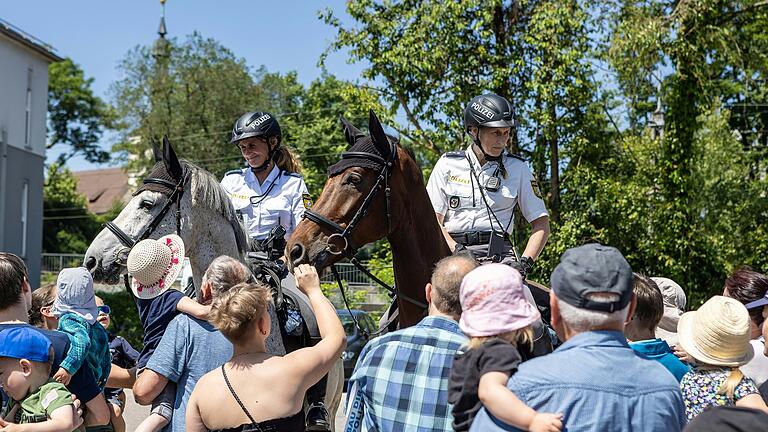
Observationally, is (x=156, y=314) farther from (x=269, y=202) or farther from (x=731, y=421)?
(x=731, y=421)

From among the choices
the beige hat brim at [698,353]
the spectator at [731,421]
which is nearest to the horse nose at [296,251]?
the beige hat brim at [698,353]

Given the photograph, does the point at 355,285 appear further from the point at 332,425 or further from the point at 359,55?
the point at 332,425

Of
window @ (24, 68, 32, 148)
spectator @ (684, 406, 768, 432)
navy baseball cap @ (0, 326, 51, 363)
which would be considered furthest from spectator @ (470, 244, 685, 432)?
window @ (24, 68, 32, 148)

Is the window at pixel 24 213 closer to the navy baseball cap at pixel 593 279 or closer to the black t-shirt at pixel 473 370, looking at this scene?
the black t-shirt at pixel 473 370

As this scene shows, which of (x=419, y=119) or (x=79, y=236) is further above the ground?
(x=419, y=119)

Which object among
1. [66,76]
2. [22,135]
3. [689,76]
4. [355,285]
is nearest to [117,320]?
[355,285]

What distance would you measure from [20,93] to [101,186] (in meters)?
45.4

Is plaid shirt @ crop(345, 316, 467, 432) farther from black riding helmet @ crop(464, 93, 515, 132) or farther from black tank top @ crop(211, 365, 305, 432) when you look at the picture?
black riding helmet @ crop(464, 93, 515, 132)

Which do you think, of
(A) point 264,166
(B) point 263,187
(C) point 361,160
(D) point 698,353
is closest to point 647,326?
(D) point 698,353

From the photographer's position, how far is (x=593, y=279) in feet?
9.37

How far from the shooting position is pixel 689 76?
19.0 meters

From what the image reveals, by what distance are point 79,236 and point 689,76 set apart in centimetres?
4454

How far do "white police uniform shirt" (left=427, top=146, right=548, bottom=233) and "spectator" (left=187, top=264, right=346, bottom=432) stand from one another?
2.19m

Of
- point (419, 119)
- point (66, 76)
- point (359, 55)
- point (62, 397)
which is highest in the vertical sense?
point (66, 76)
